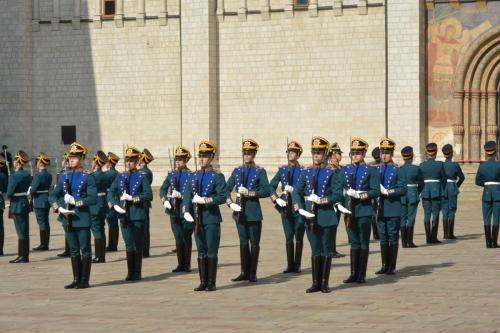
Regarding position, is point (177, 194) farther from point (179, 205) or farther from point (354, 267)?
point (354, 267)

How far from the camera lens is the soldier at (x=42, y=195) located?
20.7 metres

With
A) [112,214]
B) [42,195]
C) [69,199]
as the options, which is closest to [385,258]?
[69,199]

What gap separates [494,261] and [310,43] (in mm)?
19690

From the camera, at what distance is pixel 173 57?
3912 cm

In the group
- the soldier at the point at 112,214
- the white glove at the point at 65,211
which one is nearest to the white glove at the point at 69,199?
the white glove at the point at 65,211

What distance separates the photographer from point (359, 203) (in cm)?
1628

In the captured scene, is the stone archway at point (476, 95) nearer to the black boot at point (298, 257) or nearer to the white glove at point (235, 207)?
the black boot at point (298, 257)

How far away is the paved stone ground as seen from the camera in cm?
1239

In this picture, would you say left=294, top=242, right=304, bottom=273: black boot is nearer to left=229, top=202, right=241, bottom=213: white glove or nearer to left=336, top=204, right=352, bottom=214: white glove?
left=229, top=202, right=241, bottom=213: white glove

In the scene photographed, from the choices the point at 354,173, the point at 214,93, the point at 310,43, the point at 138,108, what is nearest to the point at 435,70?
the point at 310,43

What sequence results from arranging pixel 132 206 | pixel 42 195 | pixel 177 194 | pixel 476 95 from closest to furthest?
pixel 132 206 < pixel 177 194 < pixel 42 195 < pixel 476 95

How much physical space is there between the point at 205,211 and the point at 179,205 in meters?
1.87

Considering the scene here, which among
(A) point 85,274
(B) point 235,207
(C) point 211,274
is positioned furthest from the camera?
(B) point 235,207

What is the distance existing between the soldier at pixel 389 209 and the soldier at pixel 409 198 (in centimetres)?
320
